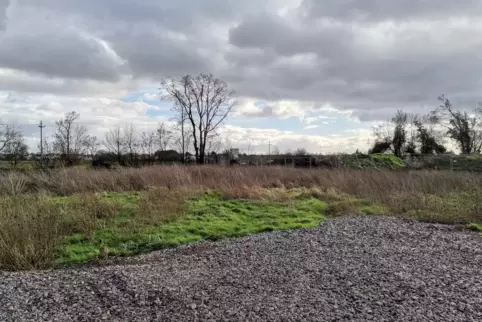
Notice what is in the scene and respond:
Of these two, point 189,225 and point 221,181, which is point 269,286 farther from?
point 221,181

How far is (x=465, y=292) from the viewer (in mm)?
4059

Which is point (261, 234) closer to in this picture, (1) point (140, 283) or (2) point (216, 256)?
(2) point (216, 256)

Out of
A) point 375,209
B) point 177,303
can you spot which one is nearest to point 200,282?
point 177,303

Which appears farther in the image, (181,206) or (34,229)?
(181,206)

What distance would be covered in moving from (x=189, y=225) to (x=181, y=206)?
1819mm

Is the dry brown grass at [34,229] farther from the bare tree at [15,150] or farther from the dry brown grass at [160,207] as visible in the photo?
the bare tree at [15,150]

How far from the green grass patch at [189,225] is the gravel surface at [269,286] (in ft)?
2.31

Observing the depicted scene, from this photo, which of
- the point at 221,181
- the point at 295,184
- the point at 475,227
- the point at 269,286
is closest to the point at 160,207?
the point at 269,286

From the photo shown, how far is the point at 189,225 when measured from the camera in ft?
25.7

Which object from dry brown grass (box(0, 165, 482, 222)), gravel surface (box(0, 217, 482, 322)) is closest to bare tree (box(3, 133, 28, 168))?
dry brown grass (box(0, 165, 482, 222))

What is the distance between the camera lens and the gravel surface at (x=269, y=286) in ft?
11.5

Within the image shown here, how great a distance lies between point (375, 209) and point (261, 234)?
417 centimetres

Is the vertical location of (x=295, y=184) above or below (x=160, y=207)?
above

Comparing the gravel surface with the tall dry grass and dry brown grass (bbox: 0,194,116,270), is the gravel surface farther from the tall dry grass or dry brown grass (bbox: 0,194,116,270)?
the tall dry grass
